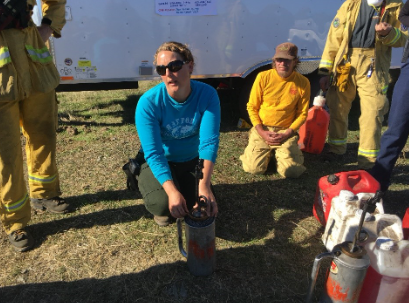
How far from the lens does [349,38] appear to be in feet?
12.6

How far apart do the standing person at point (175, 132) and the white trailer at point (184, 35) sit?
2411mm

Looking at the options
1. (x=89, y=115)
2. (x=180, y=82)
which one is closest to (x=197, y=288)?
(x=180, y=82)

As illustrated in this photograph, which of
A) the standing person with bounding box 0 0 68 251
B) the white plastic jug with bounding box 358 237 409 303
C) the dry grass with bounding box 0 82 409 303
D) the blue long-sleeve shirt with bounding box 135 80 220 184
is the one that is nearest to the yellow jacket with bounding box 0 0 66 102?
the standing person with bounding box 0 0 68 251

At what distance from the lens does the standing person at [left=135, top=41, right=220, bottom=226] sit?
7.34 ft

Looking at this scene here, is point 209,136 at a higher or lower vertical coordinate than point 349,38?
lower

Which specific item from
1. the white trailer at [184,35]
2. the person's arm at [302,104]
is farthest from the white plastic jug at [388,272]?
the white trailer at [184,35]

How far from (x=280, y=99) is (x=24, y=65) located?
2540mm

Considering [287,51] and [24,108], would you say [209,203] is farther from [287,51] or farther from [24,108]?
[287,51]

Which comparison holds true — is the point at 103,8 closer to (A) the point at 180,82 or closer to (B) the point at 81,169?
(B) the point at 81,169

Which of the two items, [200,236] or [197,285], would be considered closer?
[200,236]

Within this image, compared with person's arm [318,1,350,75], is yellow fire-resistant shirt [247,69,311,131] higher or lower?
lower

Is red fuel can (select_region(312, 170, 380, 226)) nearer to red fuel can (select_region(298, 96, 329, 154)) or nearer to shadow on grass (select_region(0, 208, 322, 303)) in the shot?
shadow on grass (select_region(0, 208, 322, 303))

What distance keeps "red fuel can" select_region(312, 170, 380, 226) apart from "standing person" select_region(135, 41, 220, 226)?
946 mm

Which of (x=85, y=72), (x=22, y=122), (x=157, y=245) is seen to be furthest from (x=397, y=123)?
(x=85, y=72)
